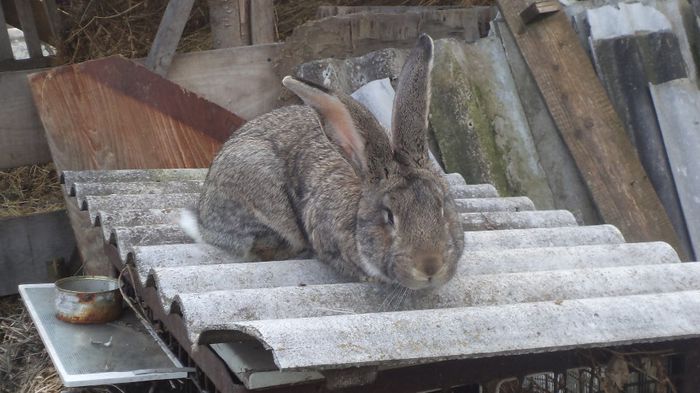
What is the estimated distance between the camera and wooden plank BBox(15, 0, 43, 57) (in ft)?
20.5

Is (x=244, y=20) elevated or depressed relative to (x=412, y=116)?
elevated

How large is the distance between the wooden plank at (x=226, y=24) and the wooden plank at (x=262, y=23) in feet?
0.28

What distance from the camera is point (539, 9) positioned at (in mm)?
5148

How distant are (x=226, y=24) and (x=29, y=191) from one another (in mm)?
1610

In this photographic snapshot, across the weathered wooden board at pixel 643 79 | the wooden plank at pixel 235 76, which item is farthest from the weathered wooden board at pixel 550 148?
the wooden plank at pixel 235 76

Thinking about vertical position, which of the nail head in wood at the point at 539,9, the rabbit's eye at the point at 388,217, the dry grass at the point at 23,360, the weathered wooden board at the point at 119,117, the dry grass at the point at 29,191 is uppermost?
the nail head in wood at the point at 539,9

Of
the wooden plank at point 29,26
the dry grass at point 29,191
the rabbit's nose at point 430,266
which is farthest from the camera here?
the wooden plank at point 29,26

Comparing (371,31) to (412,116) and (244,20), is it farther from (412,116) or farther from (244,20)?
(412,116)

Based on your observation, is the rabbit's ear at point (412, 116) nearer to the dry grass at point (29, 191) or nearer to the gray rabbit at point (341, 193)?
the gray rabbit at point (341, 193)

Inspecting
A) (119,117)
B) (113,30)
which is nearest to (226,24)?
(113,30)

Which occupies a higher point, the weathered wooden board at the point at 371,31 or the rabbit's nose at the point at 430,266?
the weathered wooden board at the point at 371,31

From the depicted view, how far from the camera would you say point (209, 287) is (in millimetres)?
3123

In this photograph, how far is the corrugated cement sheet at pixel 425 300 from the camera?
8.20ft

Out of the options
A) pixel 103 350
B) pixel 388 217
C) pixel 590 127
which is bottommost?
pixel 103 350
